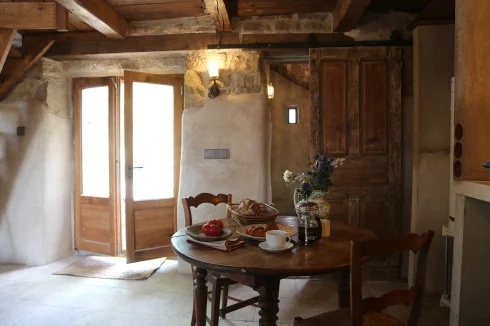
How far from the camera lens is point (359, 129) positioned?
337 centimetres

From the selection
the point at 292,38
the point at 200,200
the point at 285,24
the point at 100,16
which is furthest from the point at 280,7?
the point at 200,200

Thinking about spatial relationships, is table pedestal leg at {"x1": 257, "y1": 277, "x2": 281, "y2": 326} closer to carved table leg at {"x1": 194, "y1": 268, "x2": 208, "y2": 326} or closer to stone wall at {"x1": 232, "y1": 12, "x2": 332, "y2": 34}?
carved table leg at {"x1": 194, "y1": 268, "x2": 208, "y2": 326}

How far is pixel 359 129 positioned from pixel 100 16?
2638mm

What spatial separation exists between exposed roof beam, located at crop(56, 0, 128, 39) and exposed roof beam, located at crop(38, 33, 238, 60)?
5.5 inches

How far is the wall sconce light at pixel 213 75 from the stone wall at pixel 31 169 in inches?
75.2

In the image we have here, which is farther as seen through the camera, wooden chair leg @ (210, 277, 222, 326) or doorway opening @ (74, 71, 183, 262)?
doorway opening @ (74, 71, 183, 262)

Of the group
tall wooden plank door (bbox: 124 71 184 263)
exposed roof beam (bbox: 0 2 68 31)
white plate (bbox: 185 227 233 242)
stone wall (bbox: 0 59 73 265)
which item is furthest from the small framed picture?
white plate (bbox: 185 227 233 242)

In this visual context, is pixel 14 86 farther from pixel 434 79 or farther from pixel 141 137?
pixel 434 79

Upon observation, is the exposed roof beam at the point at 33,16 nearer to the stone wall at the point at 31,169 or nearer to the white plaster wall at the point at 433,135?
the stone wall at the point at 31,169

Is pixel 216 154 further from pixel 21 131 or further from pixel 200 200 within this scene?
pixel 21 131

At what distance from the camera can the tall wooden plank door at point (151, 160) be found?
3.64 meters

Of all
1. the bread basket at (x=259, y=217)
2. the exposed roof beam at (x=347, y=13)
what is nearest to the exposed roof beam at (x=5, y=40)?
the bread basket at (x=259, y=217)

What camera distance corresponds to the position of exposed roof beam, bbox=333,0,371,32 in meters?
2.81

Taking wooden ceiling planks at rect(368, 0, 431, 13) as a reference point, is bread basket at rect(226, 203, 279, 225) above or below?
below
